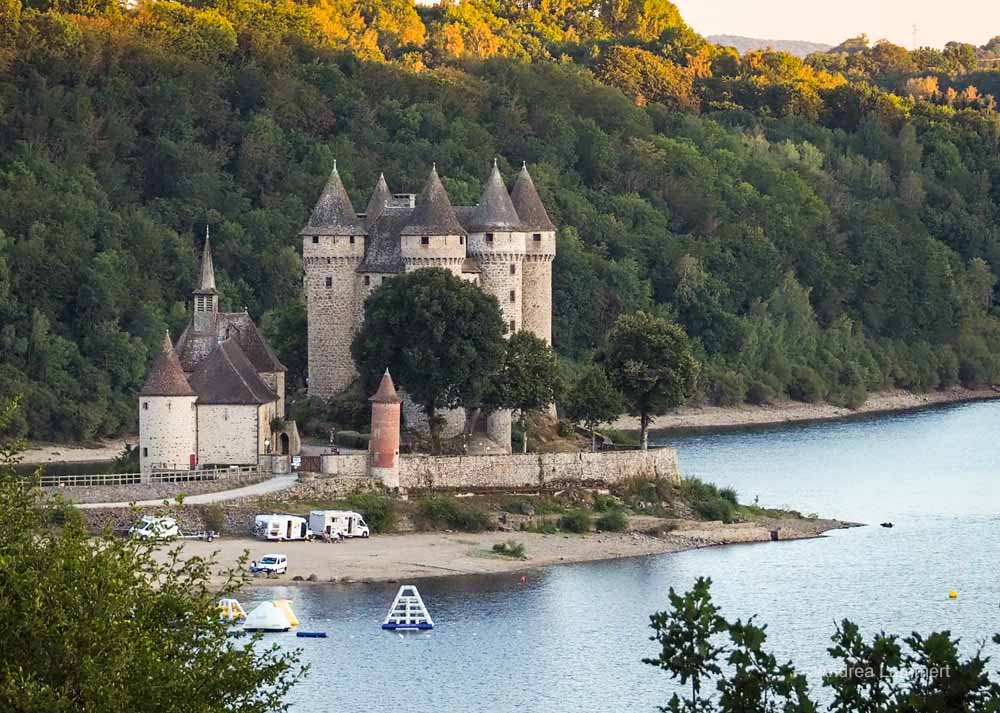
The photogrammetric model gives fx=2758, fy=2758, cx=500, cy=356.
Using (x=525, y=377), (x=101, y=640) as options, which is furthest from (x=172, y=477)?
(x=101, y=640)

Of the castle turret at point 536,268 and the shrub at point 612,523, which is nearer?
the shrub at point 612,523

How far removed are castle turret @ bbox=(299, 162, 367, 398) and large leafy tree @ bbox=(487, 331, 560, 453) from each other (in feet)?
12.5

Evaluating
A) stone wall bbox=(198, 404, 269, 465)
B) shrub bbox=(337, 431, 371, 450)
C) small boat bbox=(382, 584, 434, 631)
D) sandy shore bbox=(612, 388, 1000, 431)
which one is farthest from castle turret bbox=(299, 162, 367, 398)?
sandy shore bbox=(612, 388, 1000, 431)

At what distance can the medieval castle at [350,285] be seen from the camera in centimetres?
5969

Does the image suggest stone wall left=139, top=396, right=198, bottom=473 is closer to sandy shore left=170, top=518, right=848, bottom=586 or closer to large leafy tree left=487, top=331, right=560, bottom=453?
sandy shore left=170, top=518, right=848, bottom=586

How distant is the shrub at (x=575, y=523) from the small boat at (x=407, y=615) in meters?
9.59

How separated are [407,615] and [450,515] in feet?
28.8

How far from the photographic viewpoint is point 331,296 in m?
63.4

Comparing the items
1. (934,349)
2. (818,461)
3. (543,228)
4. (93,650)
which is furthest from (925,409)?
(93,650)

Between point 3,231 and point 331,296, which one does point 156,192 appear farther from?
point 331,296

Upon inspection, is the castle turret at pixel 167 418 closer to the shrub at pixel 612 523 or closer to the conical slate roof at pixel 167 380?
the conical slate roof at pixel 167 380

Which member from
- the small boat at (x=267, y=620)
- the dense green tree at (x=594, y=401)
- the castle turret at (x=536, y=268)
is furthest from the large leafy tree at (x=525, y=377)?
the small boat at (x=267, y=620)

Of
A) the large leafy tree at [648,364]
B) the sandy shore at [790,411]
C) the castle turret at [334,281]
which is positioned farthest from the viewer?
the sandy shore at [790,411]

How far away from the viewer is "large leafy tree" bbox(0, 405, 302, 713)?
92.6ft
